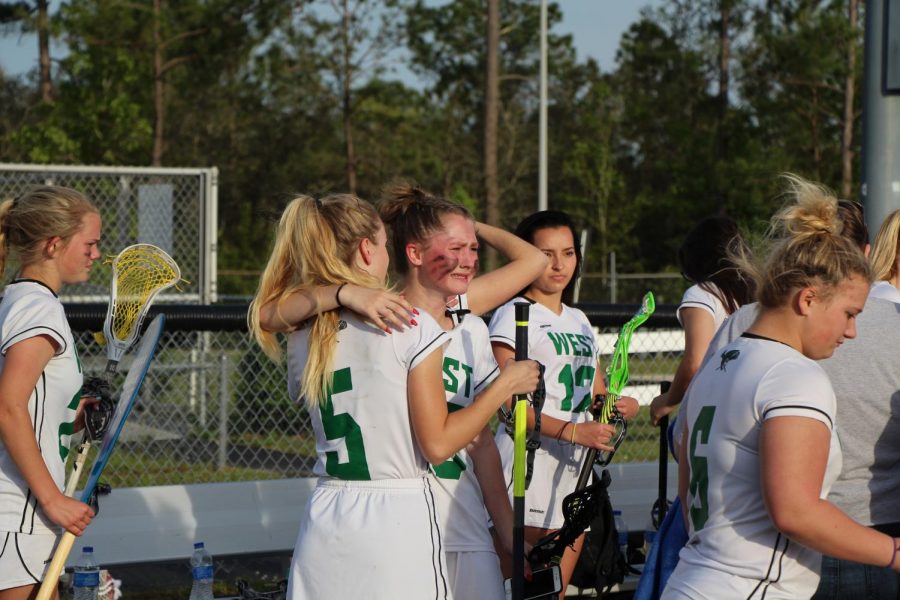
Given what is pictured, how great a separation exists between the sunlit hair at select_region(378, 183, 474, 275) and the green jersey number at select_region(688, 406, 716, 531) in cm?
121

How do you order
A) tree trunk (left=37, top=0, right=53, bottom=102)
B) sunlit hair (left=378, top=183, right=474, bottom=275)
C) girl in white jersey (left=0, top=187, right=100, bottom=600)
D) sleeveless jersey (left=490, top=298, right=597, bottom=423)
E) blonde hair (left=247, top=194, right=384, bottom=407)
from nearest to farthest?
blonde hair (left=247, top=194, right=384, bottom=407) → girl in white jersey (left=0, top=187, right=100, bottom=600) → sunlit hair (left=378, top=183, right=474, bottom=275) → sleeveless jersey (left=490, top=298, right=597, bottom=423) → tree trunk (left=37, top=0, right=53, bottom=102)

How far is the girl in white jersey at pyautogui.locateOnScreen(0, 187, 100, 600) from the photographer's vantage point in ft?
12.1

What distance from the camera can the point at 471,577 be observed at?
3.76 meters

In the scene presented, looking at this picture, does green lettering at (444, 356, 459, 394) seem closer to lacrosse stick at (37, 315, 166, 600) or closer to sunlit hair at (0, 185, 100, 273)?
lacrosse stick at (37, 315, 166, 600)

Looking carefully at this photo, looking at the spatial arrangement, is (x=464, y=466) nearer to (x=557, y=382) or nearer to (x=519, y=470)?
(x=519, y=470)

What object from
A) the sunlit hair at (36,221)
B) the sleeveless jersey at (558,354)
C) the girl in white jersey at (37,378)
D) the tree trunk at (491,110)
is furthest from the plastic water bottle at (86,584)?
the tree trunk at (491,110)

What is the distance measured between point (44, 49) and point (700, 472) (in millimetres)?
29356

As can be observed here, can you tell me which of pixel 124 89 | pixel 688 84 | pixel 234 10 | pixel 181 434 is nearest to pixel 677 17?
pixel 688 84

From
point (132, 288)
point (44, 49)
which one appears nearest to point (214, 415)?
point (132, 288)

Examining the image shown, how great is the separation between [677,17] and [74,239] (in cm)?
3828

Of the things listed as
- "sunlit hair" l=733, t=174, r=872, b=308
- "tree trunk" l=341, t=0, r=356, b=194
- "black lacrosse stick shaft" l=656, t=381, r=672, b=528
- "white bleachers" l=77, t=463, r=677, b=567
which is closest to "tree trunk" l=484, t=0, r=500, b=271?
"tree trunk" l=341, t=0, r=356, b=194

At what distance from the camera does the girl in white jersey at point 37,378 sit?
3.67 meters

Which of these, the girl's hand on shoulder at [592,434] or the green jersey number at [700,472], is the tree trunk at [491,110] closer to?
the girl's hand on shoulder at [592,434]

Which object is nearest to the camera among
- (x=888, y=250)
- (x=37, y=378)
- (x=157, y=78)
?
(x=37, y=378)
